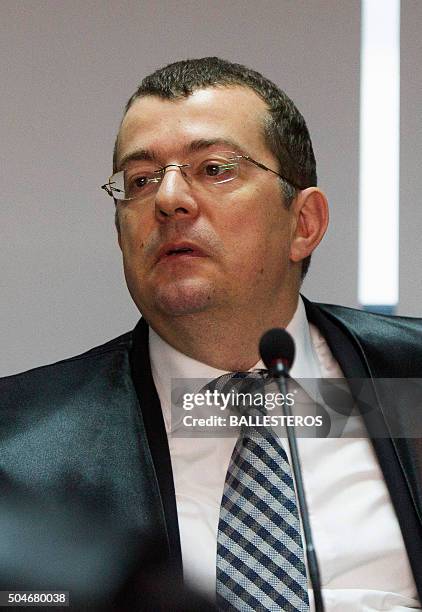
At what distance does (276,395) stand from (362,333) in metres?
0.22

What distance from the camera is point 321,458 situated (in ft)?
4.60

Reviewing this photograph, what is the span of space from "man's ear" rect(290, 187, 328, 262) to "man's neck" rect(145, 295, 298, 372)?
14 cm

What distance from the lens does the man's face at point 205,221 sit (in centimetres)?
138

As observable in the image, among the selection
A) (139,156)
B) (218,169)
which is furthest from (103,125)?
(218,169)

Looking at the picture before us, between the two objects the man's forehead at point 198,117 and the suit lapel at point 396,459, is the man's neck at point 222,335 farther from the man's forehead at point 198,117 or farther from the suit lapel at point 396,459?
the man's forehead at point 198,117

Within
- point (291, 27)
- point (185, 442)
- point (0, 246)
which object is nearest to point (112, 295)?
point (0, 246)

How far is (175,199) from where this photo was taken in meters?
1.37

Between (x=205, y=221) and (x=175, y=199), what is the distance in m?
0.05

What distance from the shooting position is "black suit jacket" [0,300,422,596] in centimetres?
129

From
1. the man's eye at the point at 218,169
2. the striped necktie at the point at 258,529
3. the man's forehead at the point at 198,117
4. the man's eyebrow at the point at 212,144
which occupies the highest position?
the man's forehead at the point at 198,117

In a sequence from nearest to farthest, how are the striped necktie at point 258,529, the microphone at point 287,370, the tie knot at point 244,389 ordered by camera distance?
the microphone at point 287,370 < the striped necktie at point 258,529 < the tie knot at point 244,389

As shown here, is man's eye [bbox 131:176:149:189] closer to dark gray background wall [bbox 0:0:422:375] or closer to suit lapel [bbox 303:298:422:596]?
dark gray background wall [bbox 0:0:422:375]

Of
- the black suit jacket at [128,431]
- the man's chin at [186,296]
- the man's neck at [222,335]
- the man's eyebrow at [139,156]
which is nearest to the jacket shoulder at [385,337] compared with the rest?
the black suit jacket at [128,431]

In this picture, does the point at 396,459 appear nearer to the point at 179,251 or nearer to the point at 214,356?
the point at 214,356
